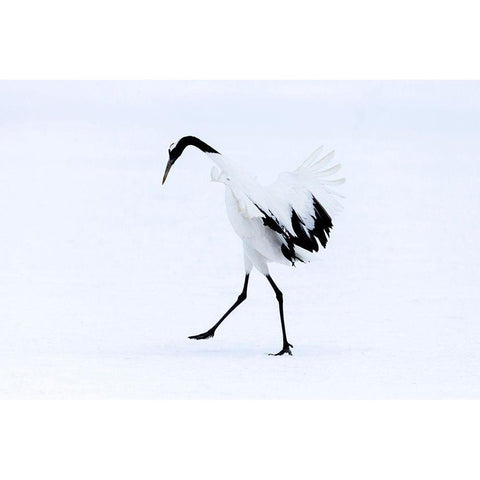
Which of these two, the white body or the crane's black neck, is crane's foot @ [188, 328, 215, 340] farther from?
the crane's black neck

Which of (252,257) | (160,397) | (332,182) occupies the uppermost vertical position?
(332,182)

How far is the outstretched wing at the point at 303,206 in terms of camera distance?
22.9 ft

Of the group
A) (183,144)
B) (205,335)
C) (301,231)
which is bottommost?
(205,335)

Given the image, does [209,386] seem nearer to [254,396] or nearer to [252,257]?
[254,396]

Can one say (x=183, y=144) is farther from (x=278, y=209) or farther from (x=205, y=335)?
(x=205, y=335)

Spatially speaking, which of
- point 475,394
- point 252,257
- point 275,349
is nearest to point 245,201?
point 252,257

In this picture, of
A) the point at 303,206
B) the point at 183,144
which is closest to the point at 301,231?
the point at 303,206

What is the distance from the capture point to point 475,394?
641 cm

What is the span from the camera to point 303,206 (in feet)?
23.8

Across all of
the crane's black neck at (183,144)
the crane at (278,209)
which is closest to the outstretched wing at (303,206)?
the crane at (278,209)

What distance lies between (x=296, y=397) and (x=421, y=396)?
1.99 feet

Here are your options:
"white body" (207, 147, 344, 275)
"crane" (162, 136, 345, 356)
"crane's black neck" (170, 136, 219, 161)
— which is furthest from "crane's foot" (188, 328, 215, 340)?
"crane's black neck" (170, 136, 219, 161)

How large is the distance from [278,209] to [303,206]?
27 cm

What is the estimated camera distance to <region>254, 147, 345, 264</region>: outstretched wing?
6984 mm
